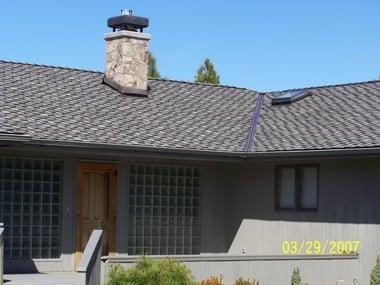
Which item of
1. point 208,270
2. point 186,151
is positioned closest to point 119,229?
point 186,151

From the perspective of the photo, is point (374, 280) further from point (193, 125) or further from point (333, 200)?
point (193, 125)

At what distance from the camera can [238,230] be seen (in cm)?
2256

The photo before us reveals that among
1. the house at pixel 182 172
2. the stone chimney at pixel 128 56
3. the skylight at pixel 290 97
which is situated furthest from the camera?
the skylight at pixel 290 97

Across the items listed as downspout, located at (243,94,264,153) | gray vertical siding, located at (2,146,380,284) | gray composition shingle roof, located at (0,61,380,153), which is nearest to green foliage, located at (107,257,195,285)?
gray vertical siding, located at (2,146,380,284)

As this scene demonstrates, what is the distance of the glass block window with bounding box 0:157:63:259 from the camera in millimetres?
19281

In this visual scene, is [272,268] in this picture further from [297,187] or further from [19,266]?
[19,266]

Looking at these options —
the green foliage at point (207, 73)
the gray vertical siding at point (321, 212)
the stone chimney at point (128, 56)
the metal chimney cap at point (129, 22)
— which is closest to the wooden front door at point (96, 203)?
the stone chimney at point (128, 56)

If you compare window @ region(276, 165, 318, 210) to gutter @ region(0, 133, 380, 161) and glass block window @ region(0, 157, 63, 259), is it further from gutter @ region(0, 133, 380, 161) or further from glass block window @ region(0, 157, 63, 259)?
glass block window @ region(0, 157, 63, 259)

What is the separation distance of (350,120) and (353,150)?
2.57m

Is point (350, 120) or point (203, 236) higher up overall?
point (350, 120)

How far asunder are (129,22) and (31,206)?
6204 mm

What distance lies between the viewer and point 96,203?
20.8 meters

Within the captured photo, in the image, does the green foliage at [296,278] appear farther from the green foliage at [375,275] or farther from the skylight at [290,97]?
the skylight at [290,97]

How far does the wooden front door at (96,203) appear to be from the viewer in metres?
20.3
